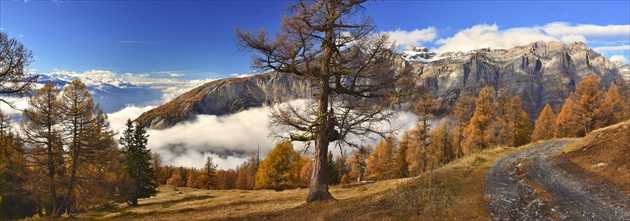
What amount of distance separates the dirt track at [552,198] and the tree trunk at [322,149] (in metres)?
7.03

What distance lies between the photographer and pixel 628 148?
16.2 meters

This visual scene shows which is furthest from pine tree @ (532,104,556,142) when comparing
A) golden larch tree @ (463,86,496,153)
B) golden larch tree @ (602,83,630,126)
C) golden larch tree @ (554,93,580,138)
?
golden larch tree @ (463,86,496,153)

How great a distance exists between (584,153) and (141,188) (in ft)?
164

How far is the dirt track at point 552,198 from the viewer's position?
9.04 m

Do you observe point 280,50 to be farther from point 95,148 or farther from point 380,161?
point 380,161

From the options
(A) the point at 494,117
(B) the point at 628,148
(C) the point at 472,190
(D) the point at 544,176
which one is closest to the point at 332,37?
(C) the point at 472,190

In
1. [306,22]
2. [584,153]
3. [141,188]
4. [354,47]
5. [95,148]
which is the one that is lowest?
[141,188]

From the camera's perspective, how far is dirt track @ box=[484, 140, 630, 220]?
9039 millimetres

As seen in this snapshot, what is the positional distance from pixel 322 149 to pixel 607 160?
52.8 feet

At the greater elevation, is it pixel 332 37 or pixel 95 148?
pixel 332 37

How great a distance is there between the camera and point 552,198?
1105 centimetres

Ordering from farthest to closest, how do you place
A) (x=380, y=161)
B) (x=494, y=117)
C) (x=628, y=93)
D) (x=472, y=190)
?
(x=628, y=93) < (x=380, y=161) < (x=494, y=117) < (x=472, y=190)

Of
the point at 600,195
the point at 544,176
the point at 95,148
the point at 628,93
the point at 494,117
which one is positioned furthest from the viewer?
the point at 628,93

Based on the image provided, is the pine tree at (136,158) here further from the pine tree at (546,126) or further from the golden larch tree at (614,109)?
the pine tree at (546,126)
